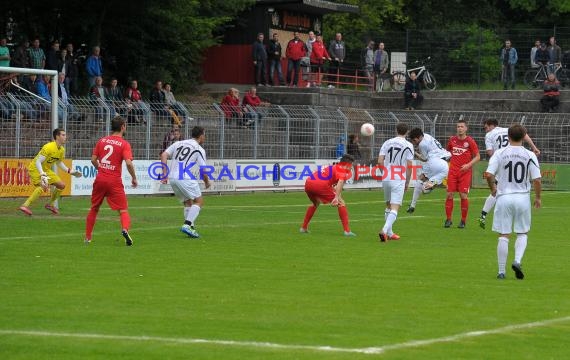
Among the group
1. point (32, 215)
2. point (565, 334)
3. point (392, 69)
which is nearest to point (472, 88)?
point (392, 69)

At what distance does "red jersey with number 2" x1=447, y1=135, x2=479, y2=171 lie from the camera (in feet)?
80.3

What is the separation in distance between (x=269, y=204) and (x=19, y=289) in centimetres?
1781

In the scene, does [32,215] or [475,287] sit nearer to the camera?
[475,287]

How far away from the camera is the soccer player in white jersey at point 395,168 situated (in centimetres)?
2050

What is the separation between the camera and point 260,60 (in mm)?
46406

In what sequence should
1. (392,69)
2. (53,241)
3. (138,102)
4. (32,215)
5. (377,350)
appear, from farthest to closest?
(392,69) → (138,102) → (32,215) → (53,241) → (377,350)

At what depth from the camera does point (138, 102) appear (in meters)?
33.3

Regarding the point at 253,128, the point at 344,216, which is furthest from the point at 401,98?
the point at 344,216

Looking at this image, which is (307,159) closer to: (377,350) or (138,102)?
(138,102)

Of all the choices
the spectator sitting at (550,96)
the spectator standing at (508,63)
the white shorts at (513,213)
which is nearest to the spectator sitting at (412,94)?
the spectator standing at (508,63)

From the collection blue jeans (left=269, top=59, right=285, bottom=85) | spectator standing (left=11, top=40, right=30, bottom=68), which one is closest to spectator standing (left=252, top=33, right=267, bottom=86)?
blue jeans (left=269, top=59, right=285, bottom=85)

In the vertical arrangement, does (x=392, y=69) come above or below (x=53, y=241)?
above

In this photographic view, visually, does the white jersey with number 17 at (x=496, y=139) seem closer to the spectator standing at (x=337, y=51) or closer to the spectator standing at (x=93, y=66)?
the spectator standing at (x=93, y=66)

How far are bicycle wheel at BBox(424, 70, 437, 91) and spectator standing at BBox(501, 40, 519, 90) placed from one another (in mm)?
2989
